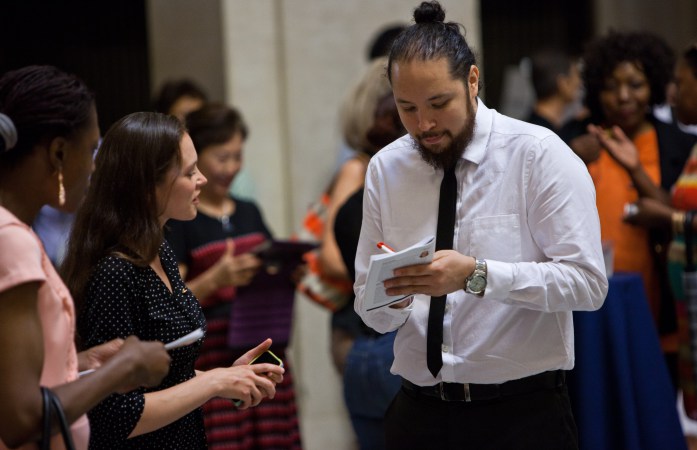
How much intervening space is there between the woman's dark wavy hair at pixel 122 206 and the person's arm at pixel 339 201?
1.71 metres

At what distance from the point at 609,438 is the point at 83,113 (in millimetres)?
2461

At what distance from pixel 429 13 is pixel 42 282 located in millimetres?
1393

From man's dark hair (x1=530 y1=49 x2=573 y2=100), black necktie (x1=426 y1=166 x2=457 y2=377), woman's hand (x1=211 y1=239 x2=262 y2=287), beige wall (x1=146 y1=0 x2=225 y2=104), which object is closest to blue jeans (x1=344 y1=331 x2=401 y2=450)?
woman's hand (x1=211 y1=239 x2=262 y2=287)

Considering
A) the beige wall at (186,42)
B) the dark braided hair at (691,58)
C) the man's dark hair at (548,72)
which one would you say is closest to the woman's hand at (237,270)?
the dark braided hair at (691,58)

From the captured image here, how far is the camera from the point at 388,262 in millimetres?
2523

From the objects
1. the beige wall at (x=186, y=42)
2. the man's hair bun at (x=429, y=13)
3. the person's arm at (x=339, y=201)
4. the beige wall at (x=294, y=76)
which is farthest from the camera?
the beige wall at (x=186, y=42)

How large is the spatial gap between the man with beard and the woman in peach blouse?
0.85m

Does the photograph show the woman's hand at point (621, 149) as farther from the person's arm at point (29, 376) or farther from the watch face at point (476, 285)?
the person's arm at point (29, 376)

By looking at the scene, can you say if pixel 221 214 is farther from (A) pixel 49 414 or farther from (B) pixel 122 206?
(A) pixel 49 414

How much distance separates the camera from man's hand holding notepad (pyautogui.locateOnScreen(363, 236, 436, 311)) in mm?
2512

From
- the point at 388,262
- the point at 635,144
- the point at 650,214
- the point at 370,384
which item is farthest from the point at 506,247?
the point at 635,144

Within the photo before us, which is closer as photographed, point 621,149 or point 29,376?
point 29,376

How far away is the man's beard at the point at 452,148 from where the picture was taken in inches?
112

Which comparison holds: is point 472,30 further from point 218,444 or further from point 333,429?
point 218,444
